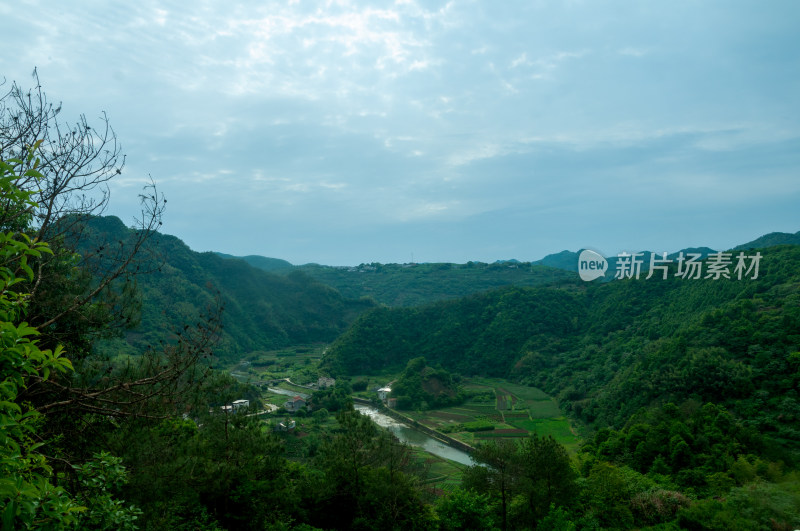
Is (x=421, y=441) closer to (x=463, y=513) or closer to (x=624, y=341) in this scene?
(x=624, y=341)

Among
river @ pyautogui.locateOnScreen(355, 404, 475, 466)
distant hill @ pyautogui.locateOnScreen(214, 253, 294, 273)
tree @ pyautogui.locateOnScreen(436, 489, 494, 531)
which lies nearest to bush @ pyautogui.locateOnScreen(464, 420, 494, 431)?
river @ pyautogui.locateOnScreen(355, 404, 475, 466)

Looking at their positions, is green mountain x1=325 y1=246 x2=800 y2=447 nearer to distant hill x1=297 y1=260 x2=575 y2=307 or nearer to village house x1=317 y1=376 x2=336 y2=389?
village house x1=317 y1=376 x2=336 y2=389

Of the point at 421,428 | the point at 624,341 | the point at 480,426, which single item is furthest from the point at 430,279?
the point at 480,426

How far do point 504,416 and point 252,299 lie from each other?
164 ft

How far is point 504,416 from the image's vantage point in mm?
34750

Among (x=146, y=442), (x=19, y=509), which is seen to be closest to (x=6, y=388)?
(x=19, y=509)

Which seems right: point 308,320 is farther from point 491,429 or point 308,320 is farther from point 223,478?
point 223,478

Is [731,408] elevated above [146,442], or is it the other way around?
[146,442]

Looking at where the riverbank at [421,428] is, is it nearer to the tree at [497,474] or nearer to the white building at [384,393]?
the white building at [384,393]

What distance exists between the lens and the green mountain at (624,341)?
21109 mm

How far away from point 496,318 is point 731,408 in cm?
3391

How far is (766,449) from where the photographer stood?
52.5ft

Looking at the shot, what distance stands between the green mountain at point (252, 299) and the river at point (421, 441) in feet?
87.7

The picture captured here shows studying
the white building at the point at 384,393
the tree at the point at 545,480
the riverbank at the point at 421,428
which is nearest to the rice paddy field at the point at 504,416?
the riverbank at the point at 421,428
